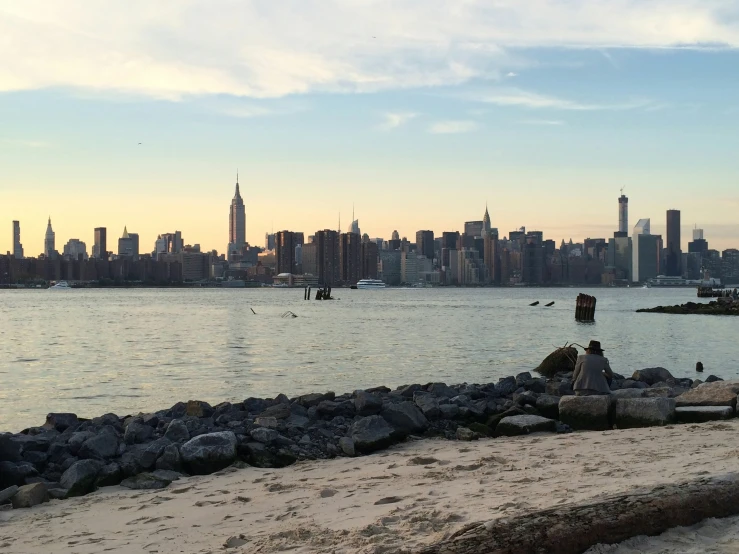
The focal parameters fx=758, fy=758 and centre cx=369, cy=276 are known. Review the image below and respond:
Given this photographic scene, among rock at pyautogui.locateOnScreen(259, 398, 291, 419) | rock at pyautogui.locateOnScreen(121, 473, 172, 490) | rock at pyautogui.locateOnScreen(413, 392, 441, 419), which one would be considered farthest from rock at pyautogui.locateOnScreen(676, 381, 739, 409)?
rock at pyautogui.locateOnScreen(121, 473, 172, 490)

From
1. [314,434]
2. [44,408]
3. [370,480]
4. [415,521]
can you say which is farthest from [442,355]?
[415,521]

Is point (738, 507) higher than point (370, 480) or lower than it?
higher

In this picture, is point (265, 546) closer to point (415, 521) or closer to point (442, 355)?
point (415, 521)

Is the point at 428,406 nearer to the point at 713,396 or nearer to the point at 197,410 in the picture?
the point at 197,410

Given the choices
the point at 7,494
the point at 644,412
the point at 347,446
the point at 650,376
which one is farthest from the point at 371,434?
the point at 650,376

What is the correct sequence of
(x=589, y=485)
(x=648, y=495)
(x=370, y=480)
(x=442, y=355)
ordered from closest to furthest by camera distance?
(x=648, y=495) < (x=589, y=485) < (x=370, y=480) < (x=442, y=355)

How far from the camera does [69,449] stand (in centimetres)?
1104

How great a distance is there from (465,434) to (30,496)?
633 cm

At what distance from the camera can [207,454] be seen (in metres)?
10.3

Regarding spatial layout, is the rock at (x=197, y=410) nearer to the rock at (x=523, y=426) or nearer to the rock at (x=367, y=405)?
the rock at (x=367, y=405)

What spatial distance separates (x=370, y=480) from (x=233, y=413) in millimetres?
6124

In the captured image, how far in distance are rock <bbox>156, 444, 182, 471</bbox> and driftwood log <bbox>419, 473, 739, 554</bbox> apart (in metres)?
5.80

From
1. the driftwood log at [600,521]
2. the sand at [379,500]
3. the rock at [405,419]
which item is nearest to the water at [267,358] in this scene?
the rock at [405,419]

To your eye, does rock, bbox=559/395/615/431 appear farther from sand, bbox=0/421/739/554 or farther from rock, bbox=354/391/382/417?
rock, bbox=354/391/382/417
